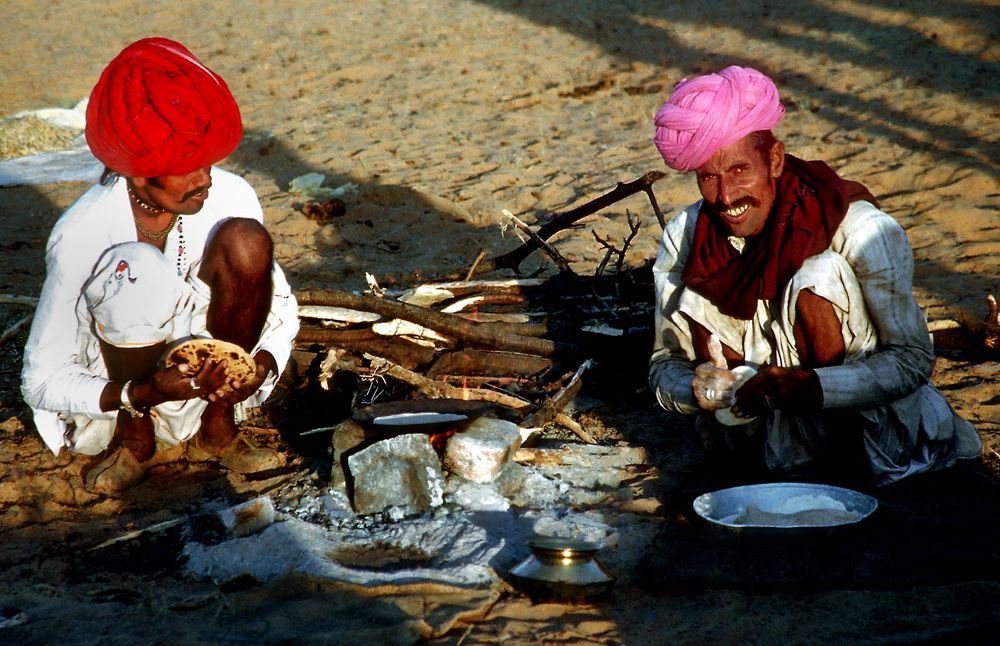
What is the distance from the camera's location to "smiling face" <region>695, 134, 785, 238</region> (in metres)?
3.09

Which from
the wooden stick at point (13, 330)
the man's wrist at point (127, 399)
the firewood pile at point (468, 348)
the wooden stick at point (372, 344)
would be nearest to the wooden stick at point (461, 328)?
the firewood pile at point (468, 348)

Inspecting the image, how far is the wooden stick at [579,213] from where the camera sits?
164 inches

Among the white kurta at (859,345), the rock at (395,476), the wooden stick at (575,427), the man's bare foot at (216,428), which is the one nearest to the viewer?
the white kurta at (859,345)

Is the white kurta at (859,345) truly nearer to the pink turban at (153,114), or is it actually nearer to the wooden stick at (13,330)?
the pink turban at (153,114)

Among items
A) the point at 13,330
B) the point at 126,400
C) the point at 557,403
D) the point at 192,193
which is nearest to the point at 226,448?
the point at 126,400

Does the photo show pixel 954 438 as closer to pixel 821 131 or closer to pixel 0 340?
pixel 0 340

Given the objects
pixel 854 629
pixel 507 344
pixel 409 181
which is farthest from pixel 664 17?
pixel 854 629

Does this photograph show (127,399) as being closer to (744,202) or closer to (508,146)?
(744,202)

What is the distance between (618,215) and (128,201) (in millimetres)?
3692

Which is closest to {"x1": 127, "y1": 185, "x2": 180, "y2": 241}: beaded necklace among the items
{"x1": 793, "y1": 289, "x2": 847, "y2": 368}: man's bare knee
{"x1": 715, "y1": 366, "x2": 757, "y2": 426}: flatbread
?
{"x1": 715, "y1": 366, "x2": 757, "y2": 426}: flatbread

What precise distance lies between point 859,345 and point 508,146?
5.02m

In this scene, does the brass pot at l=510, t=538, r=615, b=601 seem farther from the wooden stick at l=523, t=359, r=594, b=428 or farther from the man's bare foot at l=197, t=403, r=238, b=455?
the man's bare foot at l=197, t=403, r=238, b=455

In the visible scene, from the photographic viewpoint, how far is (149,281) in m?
3.23

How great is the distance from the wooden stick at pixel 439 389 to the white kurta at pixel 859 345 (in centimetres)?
65
